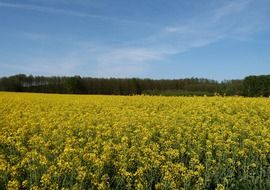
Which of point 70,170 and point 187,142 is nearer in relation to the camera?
point 70,170

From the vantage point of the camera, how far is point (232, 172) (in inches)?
346

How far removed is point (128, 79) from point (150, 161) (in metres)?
56.9

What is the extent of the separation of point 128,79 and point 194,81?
9165mm

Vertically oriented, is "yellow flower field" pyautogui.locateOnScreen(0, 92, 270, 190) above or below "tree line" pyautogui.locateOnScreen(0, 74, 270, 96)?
below

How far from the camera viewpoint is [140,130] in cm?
1070

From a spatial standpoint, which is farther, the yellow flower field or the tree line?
the tree line

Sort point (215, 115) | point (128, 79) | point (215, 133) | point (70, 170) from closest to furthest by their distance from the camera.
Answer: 1. point (70, 170)
2. point (215, 133)
3. point (215, 115)
4. point (128, 79)

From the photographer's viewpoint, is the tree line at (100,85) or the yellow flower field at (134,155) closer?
the yellow flower field at (134,155)

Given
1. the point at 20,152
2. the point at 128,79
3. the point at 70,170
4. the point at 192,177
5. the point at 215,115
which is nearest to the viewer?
the point at 70,170

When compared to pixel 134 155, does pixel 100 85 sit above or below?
above

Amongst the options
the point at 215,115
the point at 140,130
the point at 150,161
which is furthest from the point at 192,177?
the point at 215,115

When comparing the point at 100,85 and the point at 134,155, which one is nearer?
the point at 134,155

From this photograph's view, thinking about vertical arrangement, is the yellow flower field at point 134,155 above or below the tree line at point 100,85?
below

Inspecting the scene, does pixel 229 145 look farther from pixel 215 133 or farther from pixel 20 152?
pixel 20 152
